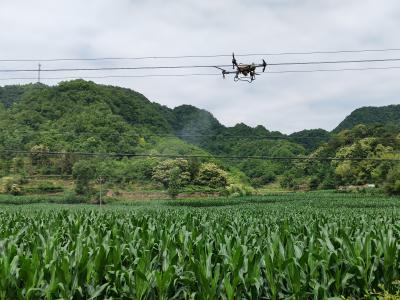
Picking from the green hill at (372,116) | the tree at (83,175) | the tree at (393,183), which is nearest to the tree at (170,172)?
the tree at (83,175)

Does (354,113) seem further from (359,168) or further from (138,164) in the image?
(138,164)

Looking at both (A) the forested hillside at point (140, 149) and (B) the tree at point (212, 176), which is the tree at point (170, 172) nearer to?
(A) the forested hillside at point (140, 149)

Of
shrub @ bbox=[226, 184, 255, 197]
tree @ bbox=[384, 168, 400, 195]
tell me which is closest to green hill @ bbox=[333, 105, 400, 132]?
tree @ bbox=[384, 168, 400, 195]

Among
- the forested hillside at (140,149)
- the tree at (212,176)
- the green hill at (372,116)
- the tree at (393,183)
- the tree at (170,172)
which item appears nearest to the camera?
the tree at (393,183)

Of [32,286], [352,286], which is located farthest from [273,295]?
[32,286]

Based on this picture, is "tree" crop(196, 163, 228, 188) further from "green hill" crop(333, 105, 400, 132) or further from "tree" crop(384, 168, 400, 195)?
"green hill" crop(333, 105, 400, 132)

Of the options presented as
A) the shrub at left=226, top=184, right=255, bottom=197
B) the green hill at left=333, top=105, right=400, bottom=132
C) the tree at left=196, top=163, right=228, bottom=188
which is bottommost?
the shrub at left=226, top=184, right=255, bottom=197
